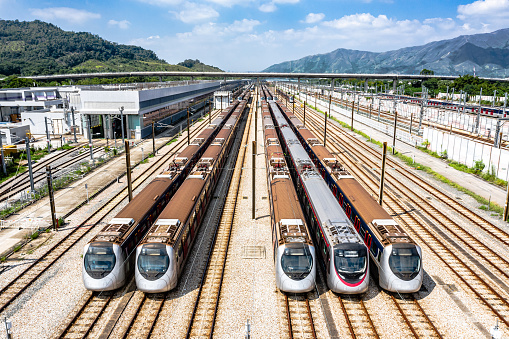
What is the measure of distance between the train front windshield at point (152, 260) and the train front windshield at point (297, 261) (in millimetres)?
5957

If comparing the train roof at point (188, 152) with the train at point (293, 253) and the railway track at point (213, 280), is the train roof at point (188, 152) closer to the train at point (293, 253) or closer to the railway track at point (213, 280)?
the railway track at point (213, 280)

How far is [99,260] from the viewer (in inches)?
701

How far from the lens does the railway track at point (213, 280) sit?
16.5m

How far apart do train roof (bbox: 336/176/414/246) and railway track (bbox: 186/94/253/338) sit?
9.07m

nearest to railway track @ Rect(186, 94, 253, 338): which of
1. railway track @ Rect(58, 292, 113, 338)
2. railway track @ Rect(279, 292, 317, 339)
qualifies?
railway track @ Rect(279, 292, 317, 339)

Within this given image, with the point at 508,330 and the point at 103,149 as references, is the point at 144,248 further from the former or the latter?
the point at 103,149

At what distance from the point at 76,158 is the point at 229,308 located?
41347mm

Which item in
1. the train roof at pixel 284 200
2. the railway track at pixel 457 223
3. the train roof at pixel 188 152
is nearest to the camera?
the train roof at pixel 284 200

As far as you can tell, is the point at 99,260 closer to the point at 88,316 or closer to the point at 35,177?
the point at 88,316

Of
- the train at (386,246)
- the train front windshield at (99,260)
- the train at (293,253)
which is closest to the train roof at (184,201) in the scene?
the train front windshield at (99,260)

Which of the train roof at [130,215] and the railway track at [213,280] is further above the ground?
the train roof at [130,215]

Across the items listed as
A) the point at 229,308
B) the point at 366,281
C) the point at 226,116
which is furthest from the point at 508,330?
the point at 226,116

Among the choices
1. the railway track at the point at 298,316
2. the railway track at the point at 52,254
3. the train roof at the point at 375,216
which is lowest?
the railway track at the point at 298,316

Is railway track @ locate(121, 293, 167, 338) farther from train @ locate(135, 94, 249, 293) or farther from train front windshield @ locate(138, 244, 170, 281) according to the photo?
train front windshield @ locate(138, 244, 170, 281)
